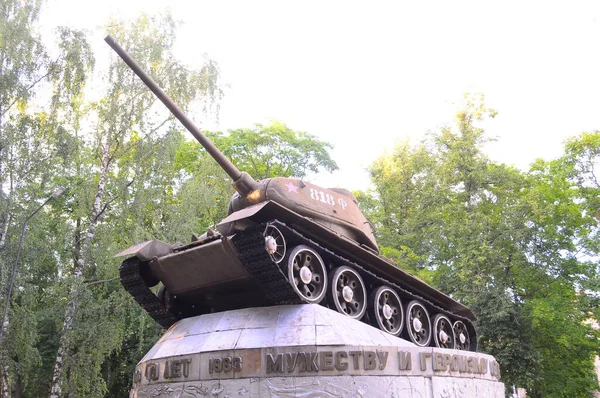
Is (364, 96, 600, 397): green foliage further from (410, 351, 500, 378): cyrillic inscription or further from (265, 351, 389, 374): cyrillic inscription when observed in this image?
(265, 351, 389, 374): cyrillic inscription

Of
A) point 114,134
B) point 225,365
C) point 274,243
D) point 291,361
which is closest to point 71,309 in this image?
point 114,134

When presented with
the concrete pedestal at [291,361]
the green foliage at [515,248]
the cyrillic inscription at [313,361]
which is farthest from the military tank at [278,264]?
the green foliage at [515,248]

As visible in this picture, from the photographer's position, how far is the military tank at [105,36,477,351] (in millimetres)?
8995

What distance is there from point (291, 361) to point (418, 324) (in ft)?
13.9

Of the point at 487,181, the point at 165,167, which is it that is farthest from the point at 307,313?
the point at 487,181

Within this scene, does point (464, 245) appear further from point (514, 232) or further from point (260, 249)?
point (260, 249)

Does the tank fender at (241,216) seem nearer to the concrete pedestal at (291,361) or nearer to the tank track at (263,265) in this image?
the tank track at (263,265)

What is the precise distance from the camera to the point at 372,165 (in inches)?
1187

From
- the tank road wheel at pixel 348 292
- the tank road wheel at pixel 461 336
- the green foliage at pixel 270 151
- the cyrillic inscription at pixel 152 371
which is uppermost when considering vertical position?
the green foliage at pixel 270 151

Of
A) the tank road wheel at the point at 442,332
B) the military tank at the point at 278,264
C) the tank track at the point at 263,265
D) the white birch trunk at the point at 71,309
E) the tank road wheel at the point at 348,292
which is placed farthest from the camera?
the white birch trunk at the point at 71,309

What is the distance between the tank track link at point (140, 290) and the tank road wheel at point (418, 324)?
4517mm

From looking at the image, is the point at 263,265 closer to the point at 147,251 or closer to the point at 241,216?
the point at 241,216

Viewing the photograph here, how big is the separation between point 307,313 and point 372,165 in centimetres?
2183

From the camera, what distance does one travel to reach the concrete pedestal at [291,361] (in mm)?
8336
